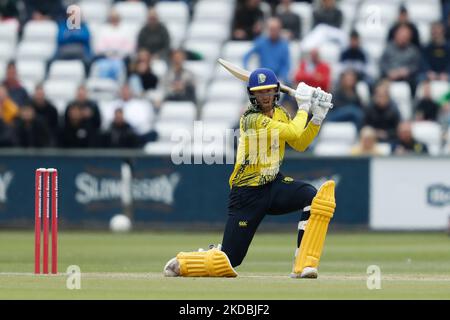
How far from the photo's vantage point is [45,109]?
2441 cm

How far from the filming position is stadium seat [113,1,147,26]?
1053 inches

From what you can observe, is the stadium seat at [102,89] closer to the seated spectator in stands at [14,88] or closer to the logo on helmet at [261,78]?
the seated spectator in stands at [14,88]

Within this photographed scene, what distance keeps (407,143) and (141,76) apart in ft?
16.6

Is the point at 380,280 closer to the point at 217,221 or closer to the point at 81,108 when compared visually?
the point at 217,221

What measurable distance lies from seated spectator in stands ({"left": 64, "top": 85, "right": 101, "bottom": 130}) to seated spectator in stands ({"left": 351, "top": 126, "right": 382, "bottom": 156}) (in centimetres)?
447

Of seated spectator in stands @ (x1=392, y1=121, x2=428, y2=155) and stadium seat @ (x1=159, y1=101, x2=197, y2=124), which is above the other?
stadium seat @ (x1=159, y1=101, x2=197, y2=124)

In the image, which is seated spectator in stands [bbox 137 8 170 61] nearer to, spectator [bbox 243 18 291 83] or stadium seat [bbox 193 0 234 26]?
stadium seat [bbox 193 0 234 26]

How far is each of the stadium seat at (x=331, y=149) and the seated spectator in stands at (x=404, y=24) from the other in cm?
233

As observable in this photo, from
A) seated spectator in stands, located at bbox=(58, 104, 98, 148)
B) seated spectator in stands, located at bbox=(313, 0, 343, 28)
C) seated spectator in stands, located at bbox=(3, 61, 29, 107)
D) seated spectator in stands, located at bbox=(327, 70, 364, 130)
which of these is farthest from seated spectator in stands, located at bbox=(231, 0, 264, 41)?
seated spectator in stands, located at bbox=(3, 61, 29, 107)

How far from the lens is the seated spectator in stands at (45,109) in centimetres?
2428

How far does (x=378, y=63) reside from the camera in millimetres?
24812
